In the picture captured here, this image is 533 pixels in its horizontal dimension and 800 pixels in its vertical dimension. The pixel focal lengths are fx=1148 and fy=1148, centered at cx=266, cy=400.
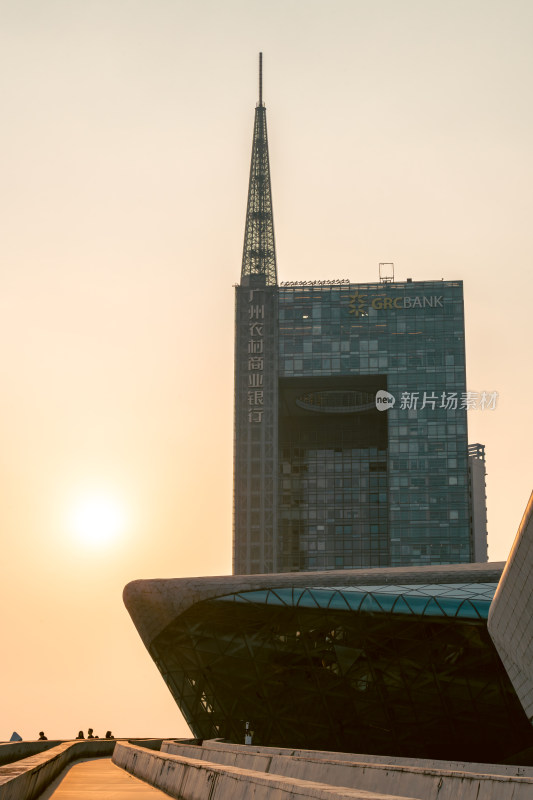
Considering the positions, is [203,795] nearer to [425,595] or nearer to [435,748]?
[425,595]

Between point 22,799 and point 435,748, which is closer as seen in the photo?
point 22,799

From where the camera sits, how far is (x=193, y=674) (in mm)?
80438

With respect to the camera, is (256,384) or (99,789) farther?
(256,384)

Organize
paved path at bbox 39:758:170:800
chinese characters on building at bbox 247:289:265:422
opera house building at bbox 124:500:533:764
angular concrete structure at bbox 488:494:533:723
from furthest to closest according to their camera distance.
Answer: chinese characters on building at bbox 247:289:265:422 → opera house building at bbox 124:500:533:764 → angular concrete structure at bbox 488:494:533:723 → paved path at bbox 39:758:170:800

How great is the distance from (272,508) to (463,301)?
160 feet

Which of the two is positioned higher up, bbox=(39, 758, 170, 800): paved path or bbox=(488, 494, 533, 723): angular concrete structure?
bbox=(488, 494, 533, 723): angular concrete structure

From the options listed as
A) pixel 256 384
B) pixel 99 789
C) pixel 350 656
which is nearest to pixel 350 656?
pixel 350 656

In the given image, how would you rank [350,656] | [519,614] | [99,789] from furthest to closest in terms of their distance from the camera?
1. [350,656]
2. [519,614]
3. [99,789]

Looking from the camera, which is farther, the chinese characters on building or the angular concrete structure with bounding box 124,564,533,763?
the chinese characters on building

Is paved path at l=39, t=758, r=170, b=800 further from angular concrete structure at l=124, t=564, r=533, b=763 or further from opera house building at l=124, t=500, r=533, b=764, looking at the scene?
angular concrete structure at l=124, t=564, r=533, b=763

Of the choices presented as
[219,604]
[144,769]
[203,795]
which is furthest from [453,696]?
[203,795]

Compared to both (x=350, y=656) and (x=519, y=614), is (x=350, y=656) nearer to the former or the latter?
(x=350, y=656)

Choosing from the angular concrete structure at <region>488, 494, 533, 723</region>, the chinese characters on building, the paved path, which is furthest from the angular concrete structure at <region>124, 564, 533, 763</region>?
the chinese characters on building

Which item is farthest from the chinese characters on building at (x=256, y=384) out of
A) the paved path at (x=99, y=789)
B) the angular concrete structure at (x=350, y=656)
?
the paved path at (x=99, y=789)
